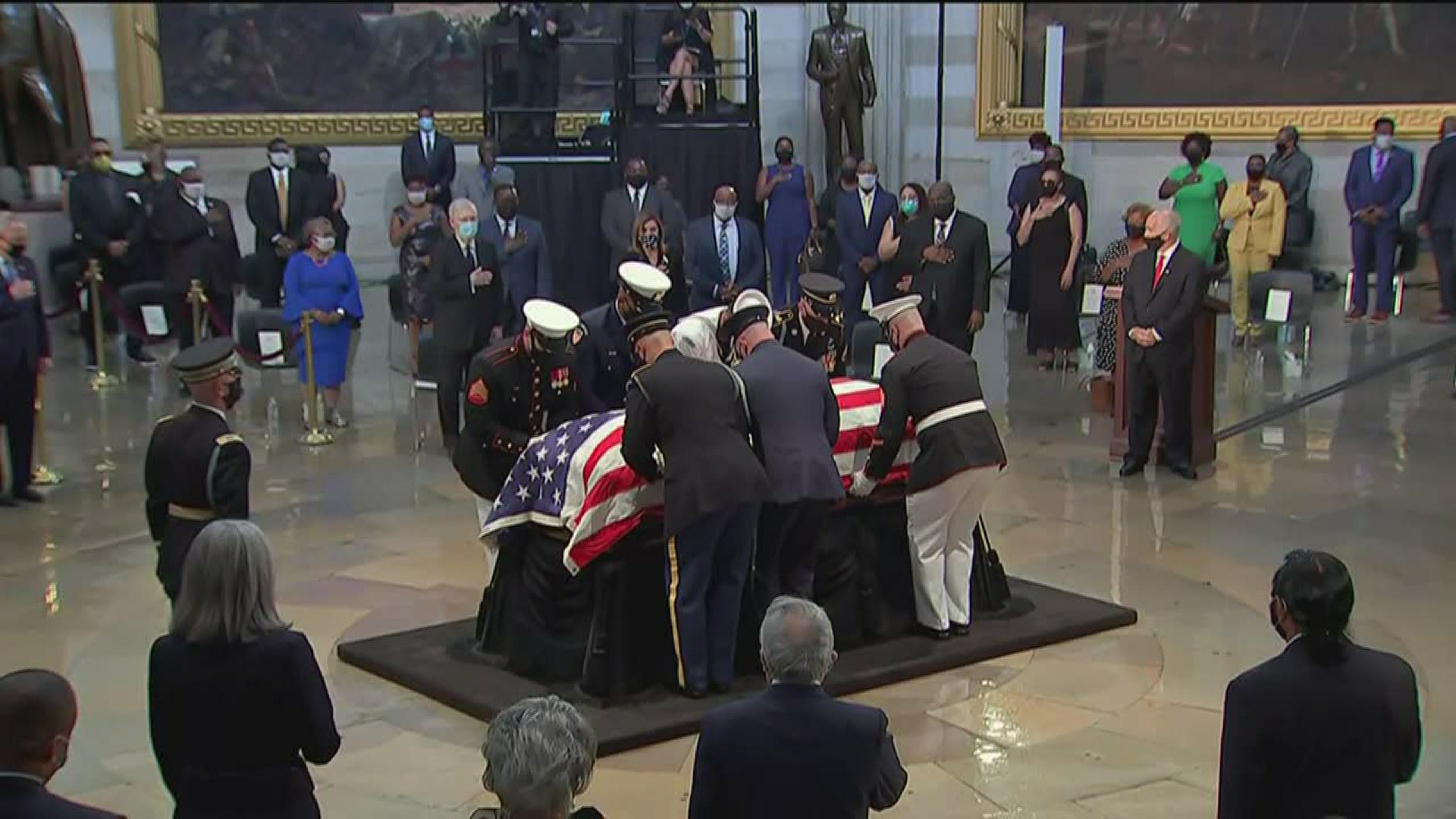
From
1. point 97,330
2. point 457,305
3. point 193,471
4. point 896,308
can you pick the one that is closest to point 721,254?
point 457,305

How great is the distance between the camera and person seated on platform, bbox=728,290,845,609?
22.9 feet

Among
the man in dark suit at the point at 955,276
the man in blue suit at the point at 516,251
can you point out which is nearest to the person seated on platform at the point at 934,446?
the man in dark suit at the point at 955,276

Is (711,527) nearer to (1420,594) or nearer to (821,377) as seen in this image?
(821,377)

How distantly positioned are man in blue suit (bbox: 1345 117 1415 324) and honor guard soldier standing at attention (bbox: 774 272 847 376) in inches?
411

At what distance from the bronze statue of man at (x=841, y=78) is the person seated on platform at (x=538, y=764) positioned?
16.2m

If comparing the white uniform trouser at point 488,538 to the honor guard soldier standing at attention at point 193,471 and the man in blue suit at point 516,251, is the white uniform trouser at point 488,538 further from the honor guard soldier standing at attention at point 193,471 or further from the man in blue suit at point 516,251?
the man in blue suit at point 516,251

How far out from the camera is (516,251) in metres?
13.8

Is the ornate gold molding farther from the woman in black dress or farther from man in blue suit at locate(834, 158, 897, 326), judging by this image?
the woman in black dress

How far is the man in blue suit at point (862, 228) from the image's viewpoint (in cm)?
1541

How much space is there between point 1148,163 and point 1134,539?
12.1m

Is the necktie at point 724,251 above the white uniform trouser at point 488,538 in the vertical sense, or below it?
above

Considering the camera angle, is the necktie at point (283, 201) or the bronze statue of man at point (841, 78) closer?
the necktie at point (283, 201)

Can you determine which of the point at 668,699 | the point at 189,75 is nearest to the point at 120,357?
the point at 189,75

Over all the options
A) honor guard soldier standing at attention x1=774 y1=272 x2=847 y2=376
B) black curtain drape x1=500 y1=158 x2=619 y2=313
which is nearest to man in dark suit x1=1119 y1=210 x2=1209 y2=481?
honor guard soldier standing at attention x1=774 y1=272 x2=847 y2=376
